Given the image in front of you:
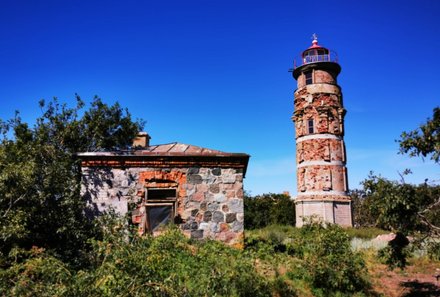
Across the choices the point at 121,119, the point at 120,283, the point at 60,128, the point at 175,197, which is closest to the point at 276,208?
the point at 121,119

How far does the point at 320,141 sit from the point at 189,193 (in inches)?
679

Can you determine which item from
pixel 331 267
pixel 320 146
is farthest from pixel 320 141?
pixel 331 267

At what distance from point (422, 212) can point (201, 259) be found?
4.58 meters

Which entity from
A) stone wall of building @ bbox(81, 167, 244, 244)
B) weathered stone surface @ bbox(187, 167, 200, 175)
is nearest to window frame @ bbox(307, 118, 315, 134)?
stone wall of building @ bbox(81, 167, 244, 244)

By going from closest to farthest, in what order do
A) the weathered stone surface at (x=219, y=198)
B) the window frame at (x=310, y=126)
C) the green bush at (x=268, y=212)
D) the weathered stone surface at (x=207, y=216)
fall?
1. the weathered stone surface at (x=207, y=216)
2. the weathered stone surface at (x=219, y=198)
3. the window frame at (x=310, y=126)
4. the green bush at (x=268, y=212)

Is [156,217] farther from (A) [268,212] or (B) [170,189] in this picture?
(A) [268,212]

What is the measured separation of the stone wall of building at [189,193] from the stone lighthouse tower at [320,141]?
574 inches

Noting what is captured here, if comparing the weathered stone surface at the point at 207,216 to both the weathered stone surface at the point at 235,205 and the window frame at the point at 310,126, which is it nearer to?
the weathered stone surface at the point at 235,205

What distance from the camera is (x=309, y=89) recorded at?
25953 millimetres

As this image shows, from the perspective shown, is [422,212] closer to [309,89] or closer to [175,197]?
[175,197]

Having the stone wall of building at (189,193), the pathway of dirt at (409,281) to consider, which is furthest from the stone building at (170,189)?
the pathway of dirt at (409,281)

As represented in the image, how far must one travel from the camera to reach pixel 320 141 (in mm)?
24656

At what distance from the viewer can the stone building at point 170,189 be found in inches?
374

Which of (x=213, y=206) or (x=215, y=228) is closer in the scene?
(x=215, y=228)
